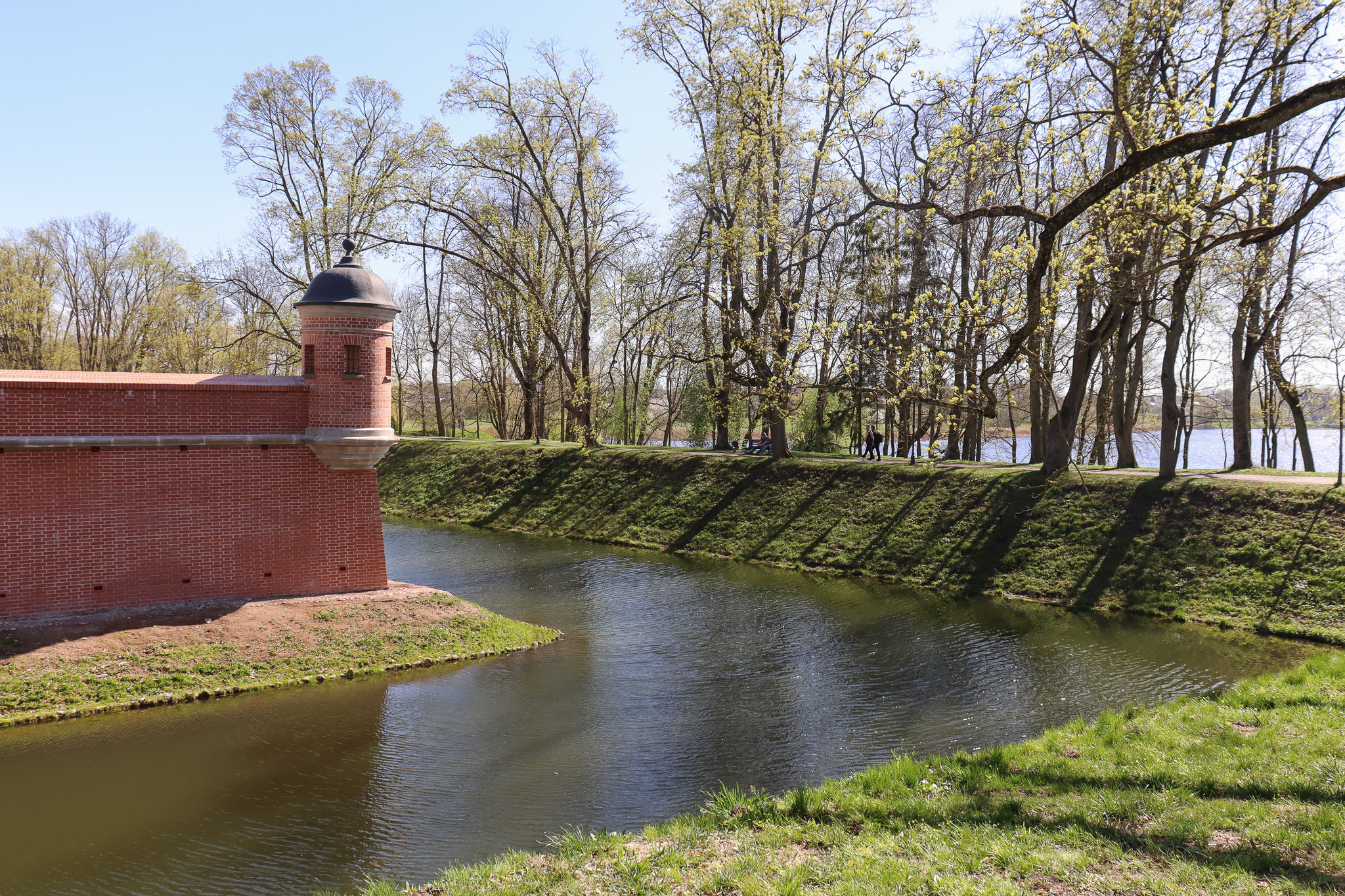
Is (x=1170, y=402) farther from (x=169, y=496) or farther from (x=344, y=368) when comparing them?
(x=169, y=496)

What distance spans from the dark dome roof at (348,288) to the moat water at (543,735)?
6598mm

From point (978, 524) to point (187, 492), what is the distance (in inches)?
724

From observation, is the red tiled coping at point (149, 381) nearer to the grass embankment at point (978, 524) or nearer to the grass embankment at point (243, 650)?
the grass embankment at point (243, 650)

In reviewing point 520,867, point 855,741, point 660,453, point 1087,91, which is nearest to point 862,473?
point 660,453

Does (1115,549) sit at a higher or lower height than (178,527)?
lower

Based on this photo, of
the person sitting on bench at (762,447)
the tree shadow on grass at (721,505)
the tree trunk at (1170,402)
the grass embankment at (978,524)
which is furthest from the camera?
the person sitting on bench at (762,447)

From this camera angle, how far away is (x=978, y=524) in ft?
72.9

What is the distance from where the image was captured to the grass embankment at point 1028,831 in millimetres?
5668

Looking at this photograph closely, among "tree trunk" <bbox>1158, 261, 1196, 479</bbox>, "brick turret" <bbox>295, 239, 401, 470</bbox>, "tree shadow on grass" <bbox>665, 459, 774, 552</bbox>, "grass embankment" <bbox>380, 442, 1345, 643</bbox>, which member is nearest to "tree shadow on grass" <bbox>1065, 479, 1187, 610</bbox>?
"grass embankment" <bbox>380, 442, 1345, 643</bbox>

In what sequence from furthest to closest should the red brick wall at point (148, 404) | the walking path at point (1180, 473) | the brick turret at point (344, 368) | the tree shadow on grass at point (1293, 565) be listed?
the walking path at point (1180, 473) → the tree shadow on grass at point (1293, 565) → the brick turret at point (344, 368) → the red brick wall at point (148, 404)

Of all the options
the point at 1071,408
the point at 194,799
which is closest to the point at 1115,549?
the point at 1071,408

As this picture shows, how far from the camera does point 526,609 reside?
17.3 meters

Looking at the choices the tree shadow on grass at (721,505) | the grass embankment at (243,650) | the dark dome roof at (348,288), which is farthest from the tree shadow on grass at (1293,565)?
the dark dome roof at (348,288)

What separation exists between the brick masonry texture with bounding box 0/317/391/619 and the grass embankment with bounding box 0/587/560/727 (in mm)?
771
